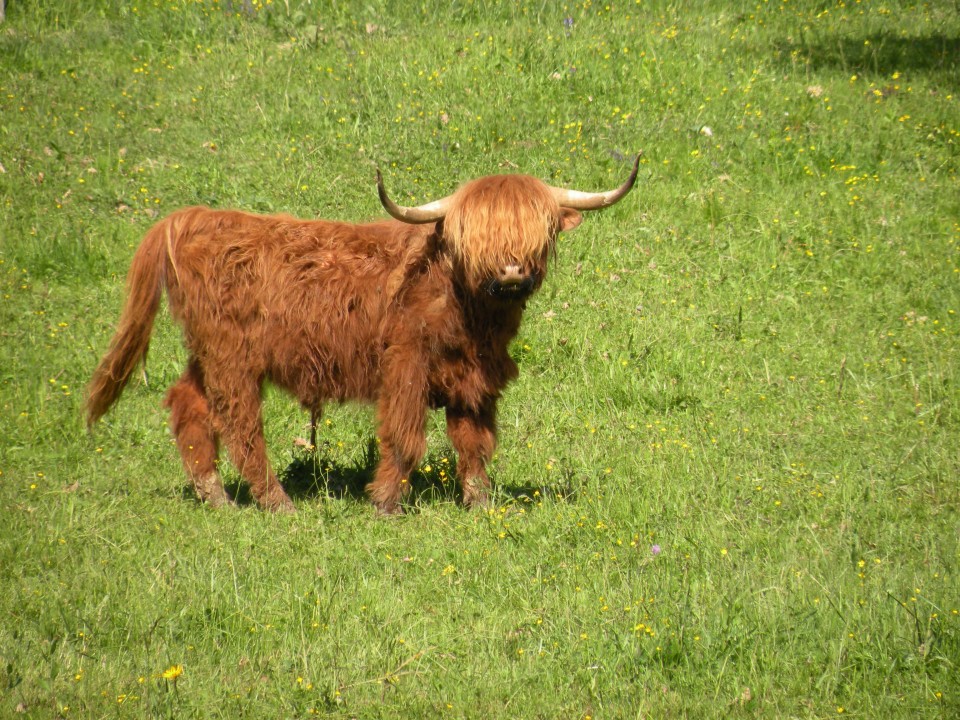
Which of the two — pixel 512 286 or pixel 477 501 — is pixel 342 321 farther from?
pixel 477 501

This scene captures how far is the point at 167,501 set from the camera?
6.29 meters

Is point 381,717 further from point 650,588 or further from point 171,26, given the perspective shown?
point 171,26

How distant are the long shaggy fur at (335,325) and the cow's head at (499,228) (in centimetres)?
1

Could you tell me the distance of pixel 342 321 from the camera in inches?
244

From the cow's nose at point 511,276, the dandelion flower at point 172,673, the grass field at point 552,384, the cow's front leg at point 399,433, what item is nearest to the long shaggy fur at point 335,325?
the cow's front leg at point 399,433

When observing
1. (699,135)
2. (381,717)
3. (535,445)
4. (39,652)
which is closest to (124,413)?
(535,445)

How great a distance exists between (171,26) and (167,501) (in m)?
8.47

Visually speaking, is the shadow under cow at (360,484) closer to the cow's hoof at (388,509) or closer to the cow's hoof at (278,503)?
the cow's hoof at (388,509)

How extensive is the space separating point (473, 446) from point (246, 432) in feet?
4.14

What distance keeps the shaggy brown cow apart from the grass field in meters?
0.37

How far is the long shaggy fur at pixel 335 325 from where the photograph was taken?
19.9ft

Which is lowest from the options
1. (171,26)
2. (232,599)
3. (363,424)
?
(363,424)

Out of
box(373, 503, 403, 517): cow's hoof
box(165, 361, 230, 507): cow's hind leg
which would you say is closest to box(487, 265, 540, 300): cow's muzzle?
box(373, 503, 403, 517): cow's hoof

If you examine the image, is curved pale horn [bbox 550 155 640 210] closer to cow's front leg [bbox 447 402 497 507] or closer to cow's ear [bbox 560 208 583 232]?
cow's ear [bbox 560 208 583 232]
